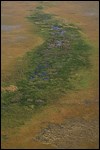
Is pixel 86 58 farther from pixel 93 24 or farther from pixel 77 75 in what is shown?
pixel 93 24

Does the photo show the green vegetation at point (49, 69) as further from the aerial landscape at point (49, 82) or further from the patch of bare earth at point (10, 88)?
the patch of bare earth at point (10, 88)

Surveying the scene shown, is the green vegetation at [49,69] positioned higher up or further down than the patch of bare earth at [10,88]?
further down

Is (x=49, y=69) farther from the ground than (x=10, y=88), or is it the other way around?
(x=10, y=88)

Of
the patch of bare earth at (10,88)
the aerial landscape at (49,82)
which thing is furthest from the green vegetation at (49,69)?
the patch of bare earth at (10,88)

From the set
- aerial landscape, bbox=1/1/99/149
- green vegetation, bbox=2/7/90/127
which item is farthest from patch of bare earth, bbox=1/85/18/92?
green vegetation, bbox=2/7/90/127

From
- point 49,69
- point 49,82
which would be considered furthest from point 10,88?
point 49,69

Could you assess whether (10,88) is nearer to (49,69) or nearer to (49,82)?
(49,82)

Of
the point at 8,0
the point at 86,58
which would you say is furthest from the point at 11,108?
the point at 8,0

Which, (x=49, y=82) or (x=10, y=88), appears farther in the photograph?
(x=49, y=82)
